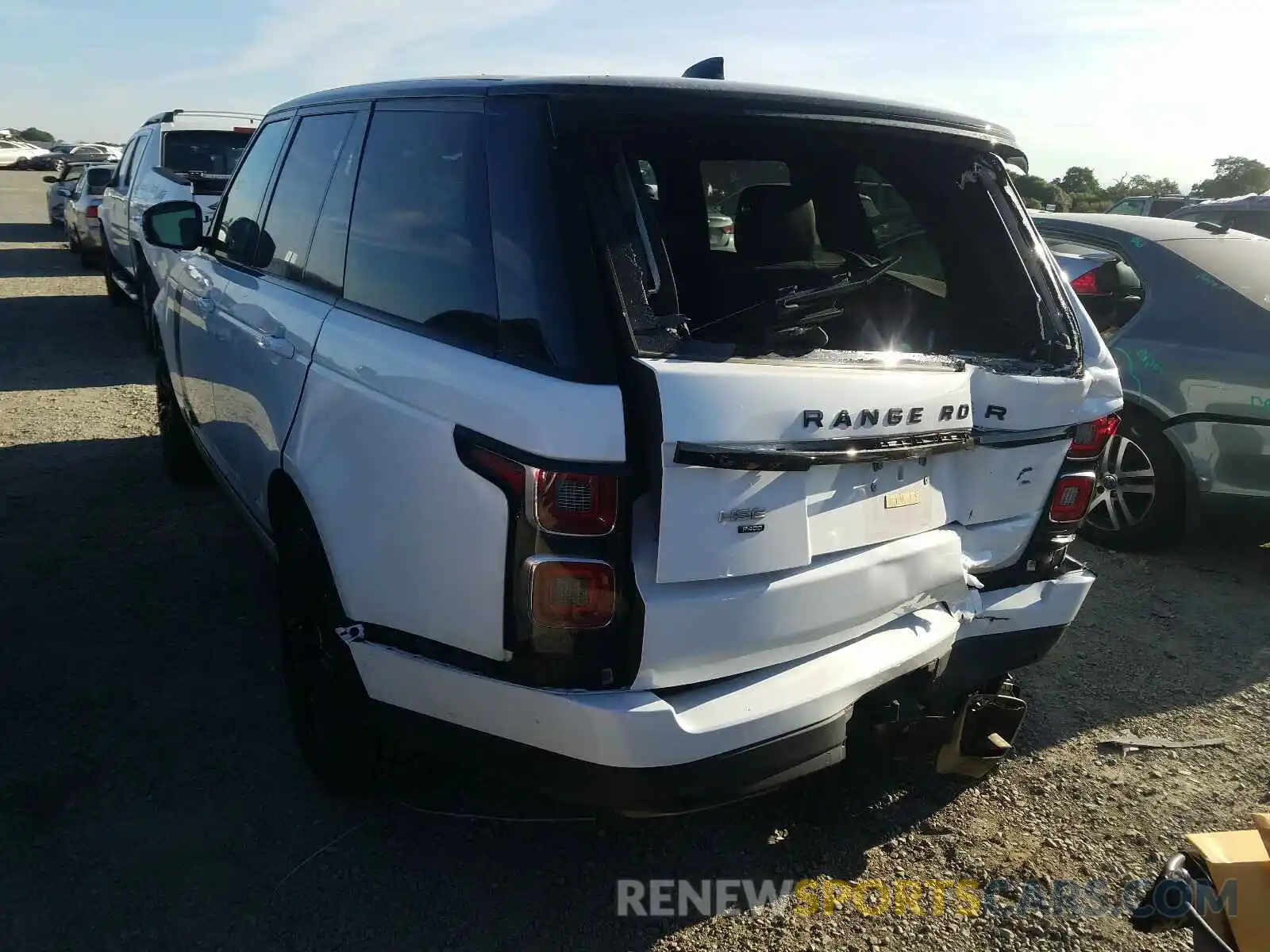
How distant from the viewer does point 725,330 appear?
2.40 meters

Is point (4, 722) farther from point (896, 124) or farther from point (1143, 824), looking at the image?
point (1143, 824)

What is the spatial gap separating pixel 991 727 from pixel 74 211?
49.9 ft

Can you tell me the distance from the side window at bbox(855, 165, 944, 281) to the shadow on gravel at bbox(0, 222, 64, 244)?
19.6 meters

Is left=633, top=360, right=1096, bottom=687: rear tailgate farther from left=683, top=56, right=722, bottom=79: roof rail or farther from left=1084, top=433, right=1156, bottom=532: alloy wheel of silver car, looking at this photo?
left=1084, top=433, right=1156, bottom=532: alloy wheel of silver car

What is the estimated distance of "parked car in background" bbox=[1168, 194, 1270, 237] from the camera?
946cm

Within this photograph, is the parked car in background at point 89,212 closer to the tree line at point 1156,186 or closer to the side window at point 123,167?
the side window at point 123,167

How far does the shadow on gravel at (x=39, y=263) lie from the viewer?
14.7m

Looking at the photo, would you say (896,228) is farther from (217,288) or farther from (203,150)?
(203,150)

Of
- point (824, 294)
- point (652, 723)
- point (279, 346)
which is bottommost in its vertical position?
point (652, 723)

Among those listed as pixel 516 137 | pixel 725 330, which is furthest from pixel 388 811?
pixel 516 137

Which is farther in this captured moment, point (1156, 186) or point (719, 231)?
point (1156, 186)

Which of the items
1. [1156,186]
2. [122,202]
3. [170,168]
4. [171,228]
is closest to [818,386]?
[171,228]

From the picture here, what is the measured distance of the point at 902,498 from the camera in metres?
2.50

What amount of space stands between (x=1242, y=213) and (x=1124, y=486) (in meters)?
6.01
